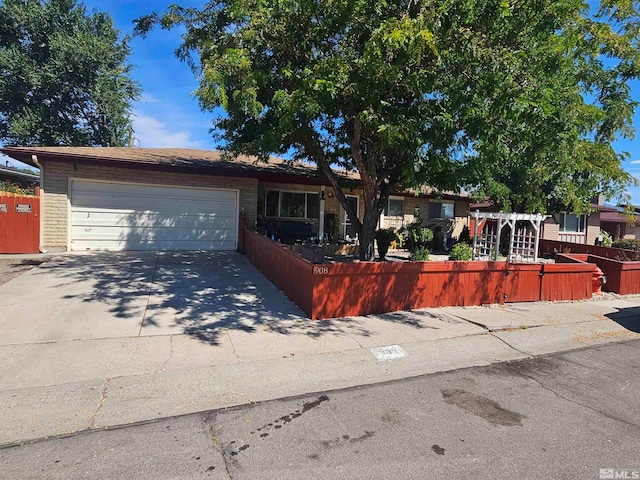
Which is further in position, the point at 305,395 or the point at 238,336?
the point at 238,336

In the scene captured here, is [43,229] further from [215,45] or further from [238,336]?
[238,336]

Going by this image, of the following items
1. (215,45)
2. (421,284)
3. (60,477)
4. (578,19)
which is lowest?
(60,477)

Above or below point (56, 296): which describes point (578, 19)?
above

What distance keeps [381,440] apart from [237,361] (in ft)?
7.40

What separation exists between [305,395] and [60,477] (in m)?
2.22

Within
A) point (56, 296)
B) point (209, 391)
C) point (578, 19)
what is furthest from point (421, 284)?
point (56, 296)

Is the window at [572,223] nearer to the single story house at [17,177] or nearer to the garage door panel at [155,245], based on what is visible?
the garage door panel at [155,245]

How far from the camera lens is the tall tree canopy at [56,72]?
22.7 meters

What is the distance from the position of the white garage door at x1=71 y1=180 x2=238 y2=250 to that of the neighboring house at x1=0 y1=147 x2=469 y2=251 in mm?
29

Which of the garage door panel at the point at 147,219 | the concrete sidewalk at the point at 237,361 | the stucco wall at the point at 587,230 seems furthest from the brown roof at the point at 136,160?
the stucco wall at the point at 587,230

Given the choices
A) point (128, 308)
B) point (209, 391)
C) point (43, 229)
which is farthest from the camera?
point (43, 229)

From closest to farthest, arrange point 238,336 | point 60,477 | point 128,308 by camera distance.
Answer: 1. point 60,477
2. point 238,336
3. point 128,308

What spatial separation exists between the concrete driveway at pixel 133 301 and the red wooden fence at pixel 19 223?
6.31 feet

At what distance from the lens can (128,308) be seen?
21.9ft
